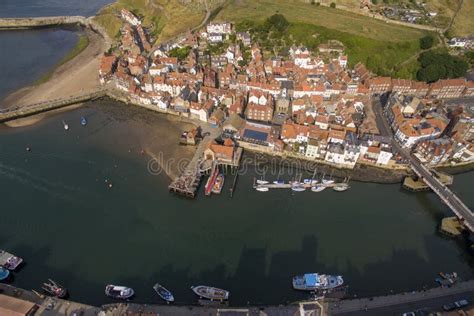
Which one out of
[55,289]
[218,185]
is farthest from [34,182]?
[218,185]

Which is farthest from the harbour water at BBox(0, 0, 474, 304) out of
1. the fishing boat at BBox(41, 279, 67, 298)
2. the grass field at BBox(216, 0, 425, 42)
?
the grass field at BBox(216, 0, 425, 42)

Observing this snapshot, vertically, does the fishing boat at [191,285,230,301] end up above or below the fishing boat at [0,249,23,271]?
above

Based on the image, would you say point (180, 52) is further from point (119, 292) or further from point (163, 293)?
point (163, 293)

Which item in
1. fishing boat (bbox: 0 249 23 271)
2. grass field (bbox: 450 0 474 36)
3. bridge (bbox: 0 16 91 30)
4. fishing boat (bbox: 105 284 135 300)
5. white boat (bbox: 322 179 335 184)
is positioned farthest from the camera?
bridge (bbox: 0 16 91 30)

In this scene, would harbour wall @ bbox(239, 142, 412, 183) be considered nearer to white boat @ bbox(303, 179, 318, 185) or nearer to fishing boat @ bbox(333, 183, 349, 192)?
fishing boat @ bbox(333, 183, 349, 192)

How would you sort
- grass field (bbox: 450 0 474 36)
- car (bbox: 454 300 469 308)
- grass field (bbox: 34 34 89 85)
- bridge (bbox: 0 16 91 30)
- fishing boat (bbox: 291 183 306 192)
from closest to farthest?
car (bbox: 454 300 469 308)
fishing boat (bbox: 291 183 306 192)
grass field (bbox: 34 34 89 85)
grass field (bbox: 450 0 474 36)
bridge (bbox: 0 16 91 30)

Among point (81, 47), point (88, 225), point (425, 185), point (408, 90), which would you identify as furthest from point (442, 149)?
point (81, 47)

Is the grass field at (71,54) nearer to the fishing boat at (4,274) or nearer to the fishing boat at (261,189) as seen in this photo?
the fishing boat at (4,274)
